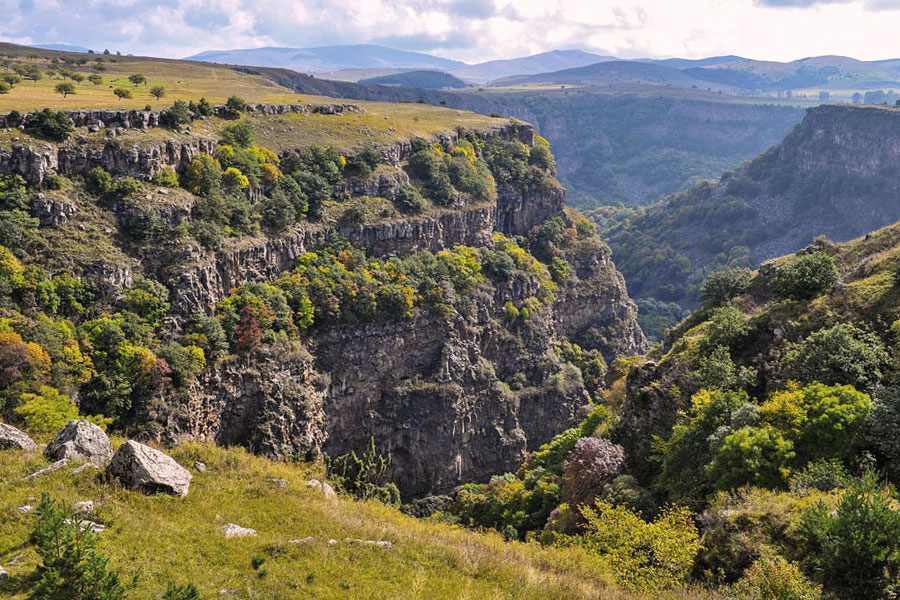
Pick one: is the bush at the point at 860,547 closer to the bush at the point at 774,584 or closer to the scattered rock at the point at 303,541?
the bush at the point at 774,584

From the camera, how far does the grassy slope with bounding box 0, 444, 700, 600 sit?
17703mm

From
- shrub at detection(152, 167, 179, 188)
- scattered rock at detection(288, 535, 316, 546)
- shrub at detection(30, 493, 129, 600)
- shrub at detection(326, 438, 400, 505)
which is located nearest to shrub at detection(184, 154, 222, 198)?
shrub at detection(152, 167, 179, 188)

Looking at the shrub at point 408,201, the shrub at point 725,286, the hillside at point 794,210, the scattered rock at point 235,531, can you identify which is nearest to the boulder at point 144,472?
the scattered rock at point 235,531

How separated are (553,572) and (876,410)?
1358 centimetres

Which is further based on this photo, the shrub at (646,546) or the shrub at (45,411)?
the shrub at (45,411)

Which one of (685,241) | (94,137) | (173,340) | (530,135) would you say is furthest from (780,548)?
(685,241)

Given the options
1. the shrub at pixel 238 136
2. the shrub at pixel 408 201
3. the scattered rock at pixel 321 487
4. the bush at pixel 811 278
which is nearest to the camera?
the scattered rock at pixel 321 487

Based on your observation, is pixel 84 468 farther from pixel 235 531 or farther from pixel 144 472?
pixel 235 531

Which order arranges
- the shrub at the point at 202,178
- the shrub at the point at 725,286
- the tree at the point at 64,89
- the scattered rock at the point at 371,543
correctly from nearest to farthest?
the scattered rock at the point at 371,543 < the shrub at the point at 725,286 < the shrub at the point at 202,178 < the tree at the point at 64,89

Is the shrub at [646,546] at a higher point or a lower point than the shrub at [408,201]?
lower

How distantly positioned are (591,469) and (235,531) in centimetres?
1878

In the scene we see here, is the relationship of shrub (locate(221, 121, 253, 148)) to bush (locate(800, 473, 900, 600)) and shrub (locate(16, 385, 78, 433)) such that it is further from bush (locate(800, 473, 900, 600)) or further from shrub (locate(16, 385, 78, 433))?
bush (locate(800, 473, 900, 600))

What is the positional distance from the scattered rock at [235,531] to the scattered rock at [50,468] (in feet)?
21.2

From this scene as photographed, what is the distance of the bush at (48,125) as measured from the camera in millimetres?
50906
